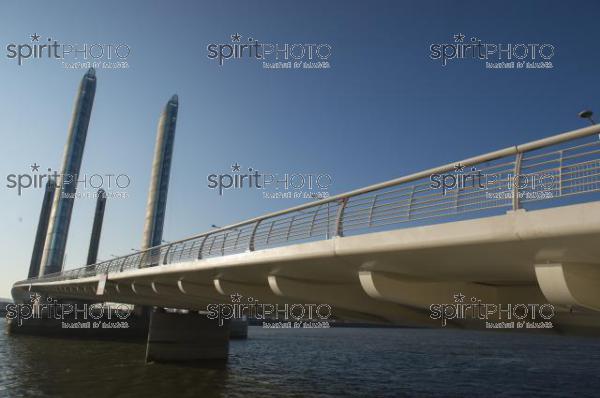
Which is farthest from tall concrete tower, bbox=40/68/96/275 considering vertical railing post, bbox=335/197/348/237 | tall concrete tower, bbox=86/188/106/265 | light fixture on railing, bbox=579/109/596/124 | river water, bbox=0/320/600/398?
light fixture on railing, bbox=579/109/596/124

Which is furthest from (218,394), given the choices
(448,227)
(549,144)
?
(549,144)

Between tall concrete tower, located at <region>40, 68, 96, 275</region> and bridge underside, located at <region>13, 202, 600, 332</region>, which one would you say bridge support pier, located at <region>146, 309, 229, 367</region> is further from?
tall concrete tower, located at <region>40, 68, 96, 275</region>

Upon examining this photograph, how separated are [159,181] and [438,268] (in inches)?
3339

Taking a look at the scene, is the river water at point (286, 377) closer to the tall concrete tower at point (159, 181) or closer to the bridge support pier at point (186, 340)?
the bridge support pier at point (186, 340)

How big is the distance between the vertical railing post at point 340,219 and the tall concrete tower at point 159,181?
77.9 m

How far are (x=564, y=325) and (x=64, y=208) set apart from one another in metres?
96.5

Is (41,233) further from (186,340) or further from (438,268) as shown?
(438,268)

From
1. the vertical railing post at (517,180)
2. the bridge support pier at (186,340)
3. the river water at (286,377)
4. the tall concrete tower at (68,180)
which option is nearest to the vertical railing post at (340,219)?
the vertical railing post at (517,180)

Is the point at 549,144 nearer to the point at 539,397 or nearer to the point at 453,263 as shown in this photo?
the point at 453,263

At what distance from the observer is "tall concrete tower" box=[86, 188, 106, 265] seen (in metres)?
101

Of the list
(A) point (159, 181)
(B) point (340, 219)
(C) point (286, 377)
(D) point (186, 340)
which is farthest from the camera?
(A) point (159, 181)

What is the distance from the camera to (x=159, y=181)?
88.2 metres

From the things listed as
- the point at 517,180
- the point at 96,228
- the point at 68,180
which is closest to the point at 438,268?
the point at 517,180

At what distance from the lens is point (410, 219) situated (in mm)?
8969
